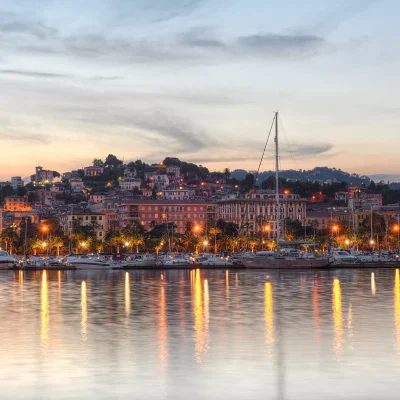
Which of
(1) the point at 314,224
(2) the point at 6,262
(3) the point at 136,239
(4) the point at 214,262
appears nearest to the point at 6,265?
(2) the point at 6,262

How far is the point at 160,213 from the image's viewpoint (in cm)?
19400

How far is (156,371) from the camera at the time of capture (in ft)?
73.9

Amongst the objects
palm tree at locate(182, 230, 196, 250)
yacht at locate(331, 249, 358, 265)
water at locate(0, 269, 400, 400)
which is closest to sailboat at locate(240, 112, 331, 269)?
yacht at locate(331, 249, 358, 265)

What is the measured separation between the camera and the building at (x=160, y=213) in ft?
633

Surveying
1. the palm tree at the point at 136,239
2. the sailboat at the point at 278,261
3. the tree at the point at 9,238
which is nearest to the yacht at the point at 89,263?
the sailboat at the point at 278,261

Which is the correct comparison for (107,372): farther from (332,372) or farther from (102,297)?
(102,297)

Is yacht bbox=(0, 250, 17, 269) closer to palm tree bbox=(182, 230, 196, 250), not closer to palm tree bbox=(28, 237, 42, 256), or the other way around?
palm tree bbox=(28, 237, 42, 256)

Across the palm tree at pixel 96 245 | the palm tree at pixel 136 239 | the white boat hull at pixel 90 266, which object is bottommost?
the white boat hull at pixel 90 266

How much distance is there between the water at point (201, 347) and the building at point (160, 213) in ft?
469

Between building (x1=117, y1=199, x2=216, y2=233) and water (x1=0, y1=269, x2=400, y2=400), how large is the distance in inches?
5629

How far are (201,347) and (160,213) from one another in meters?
167

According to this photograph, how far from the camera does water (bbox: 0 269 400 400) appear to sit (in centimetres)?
2042

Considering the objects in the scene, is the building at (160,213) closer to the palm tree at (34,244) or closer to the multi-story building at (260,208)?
the multi-story building at (260,208)

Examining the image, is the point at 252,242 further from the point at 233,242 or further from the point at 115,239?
the point at 115,239
